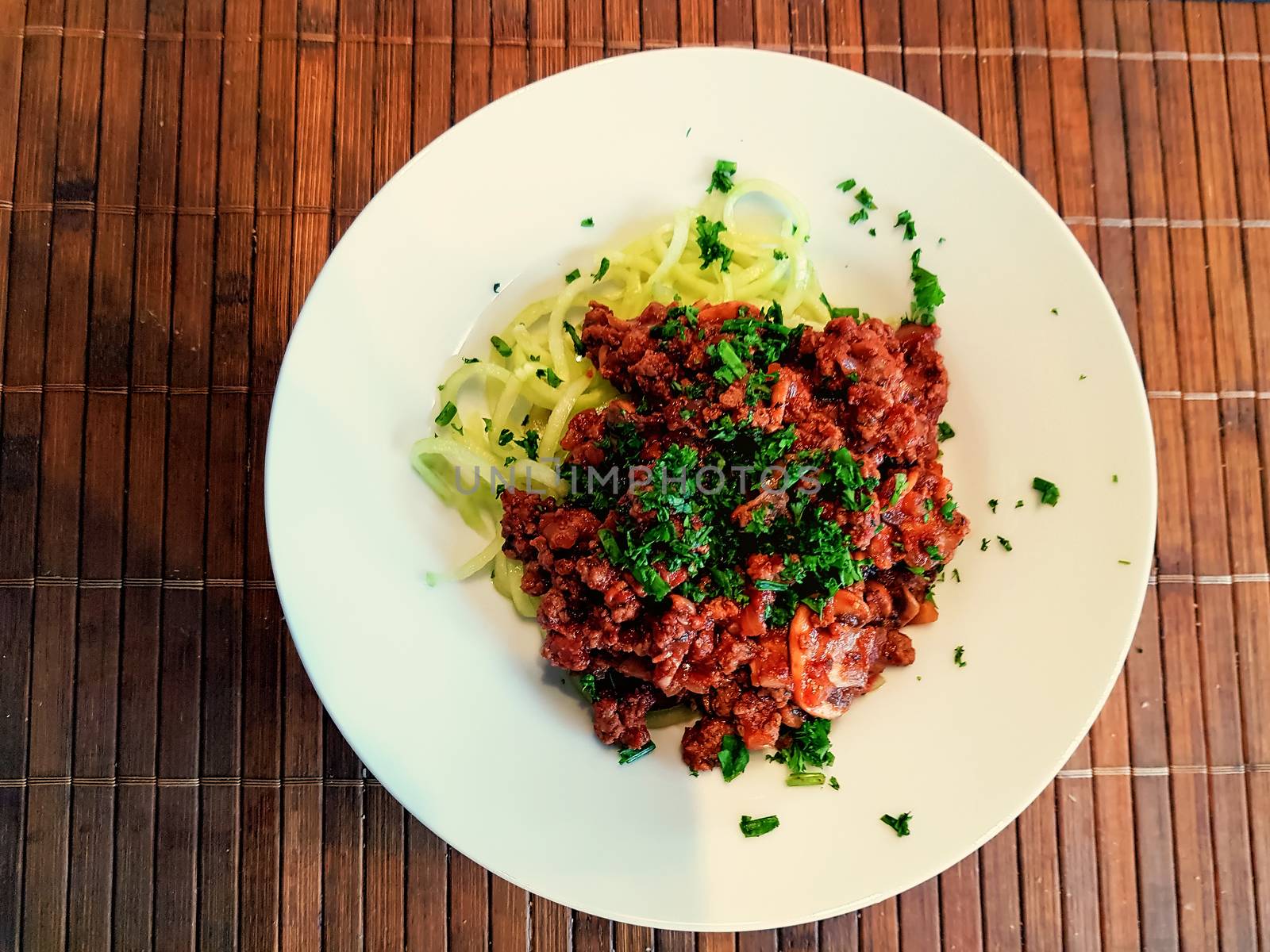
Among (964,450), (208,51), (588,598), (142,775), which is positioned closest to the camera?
(588,598)

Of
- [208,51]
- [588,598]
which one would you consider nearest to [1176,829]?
[588,598]

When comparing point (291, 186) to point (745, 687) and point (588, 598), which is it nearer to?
point (588, 598)

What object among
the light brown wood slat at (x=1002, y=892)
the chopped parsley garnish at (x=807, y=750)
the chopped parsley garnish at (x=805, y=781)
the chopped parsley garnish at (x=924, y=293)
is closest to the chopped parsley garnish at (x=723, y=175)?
the chopped parsley garnish at (x=924, y=293)

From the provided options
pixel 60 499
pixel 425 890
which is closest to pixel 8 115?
pixel 60 499

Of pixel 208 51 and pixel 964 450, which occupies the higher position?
pixel 208 51

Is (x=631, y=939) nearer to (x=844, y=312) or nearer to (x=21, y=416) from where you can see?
(x=844, y=312)

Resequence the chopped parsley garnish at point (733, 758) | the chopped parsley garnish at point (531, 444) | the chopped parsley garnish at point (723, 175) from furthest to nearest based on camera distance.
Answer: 1. the chopped parsley garnish at point (531, 444)
2. the chopped parsley garnish at point (723, 175)
3. the chopped parsley garnish at point (733, 758)

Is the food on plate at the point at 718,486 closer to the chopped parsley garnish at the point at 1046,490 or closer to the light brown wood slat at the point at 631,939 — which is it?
the chopped parsley garnish at the point at 1046,490
